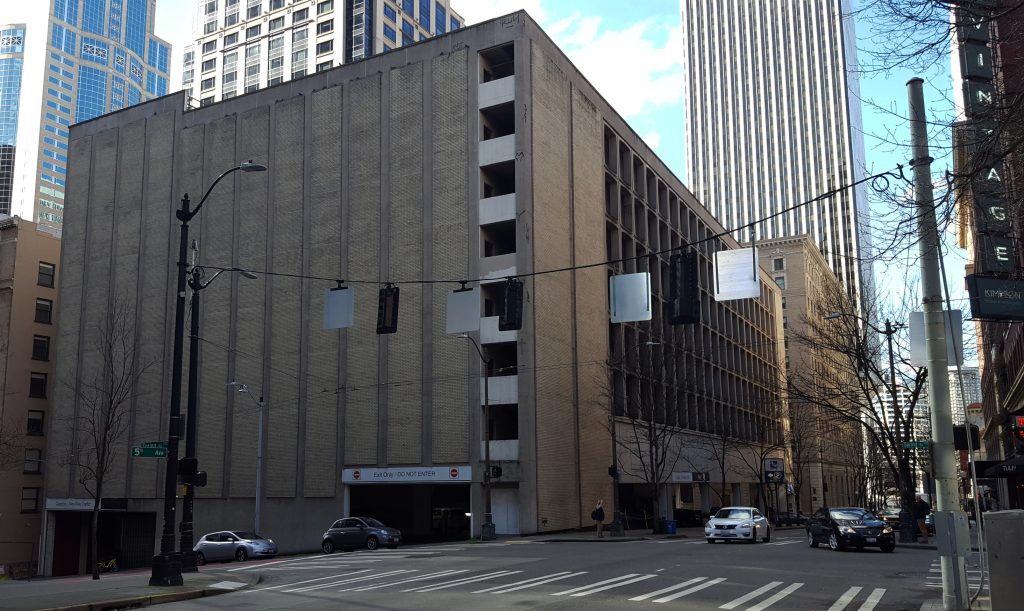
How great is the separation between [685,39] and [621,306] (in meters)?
167

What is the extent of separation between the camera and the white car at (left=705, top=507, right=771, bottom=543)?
33.6m

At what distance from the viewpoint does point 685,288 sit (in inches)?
716

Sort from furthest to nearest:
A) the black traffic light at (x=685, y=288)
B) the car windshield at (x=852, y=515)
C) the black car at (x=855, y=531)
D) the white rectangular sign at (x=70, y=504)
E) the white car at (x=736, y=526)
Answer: the white rectangular sign at (x=70, y=504) → the white car at (x=736, y=526) → the car windshield at (x=852, y=515) → the black car at (x=855, y=531) → the black traffic light at (x=685, y=288)


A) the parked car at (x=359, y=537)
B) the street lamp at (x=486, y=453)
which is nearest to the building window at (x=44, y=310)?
the street lamp at (x=486, y=453)

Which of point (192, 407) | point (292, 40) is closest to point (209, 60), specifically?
point (292, 40)

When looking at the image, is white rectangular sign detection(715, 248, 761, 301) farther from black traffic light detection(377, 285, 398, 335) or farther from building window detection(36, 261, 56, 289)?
building window detection(36, 261, 56, 289)

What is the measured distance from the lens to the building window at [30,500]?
60688 mm

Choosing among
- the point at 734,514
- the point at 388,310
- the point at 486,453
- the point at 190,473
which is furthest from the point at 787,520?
the point at 190,473

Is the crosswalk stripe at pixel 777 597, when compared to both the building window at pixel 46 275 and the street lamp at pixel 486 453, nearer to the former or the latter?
the street lamp at pixel 486 453

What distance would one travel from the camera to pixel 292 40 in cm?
11712

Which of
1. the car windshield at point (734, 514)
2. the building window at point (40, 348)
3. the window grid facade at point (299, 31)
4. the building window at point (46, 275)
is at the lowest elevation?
the car windshield at point (734, 514)

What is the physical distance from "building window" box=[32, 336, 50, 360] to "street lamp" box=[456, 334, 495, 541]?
125 ft

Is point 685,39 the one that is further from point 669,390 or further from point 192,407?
point 192,407

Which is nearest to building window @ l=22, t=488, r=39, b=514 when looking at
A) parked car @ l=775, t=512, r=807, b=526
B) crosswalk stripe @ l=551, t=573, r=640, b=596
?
parked car @ l=775, t=512, r=807, b=526
